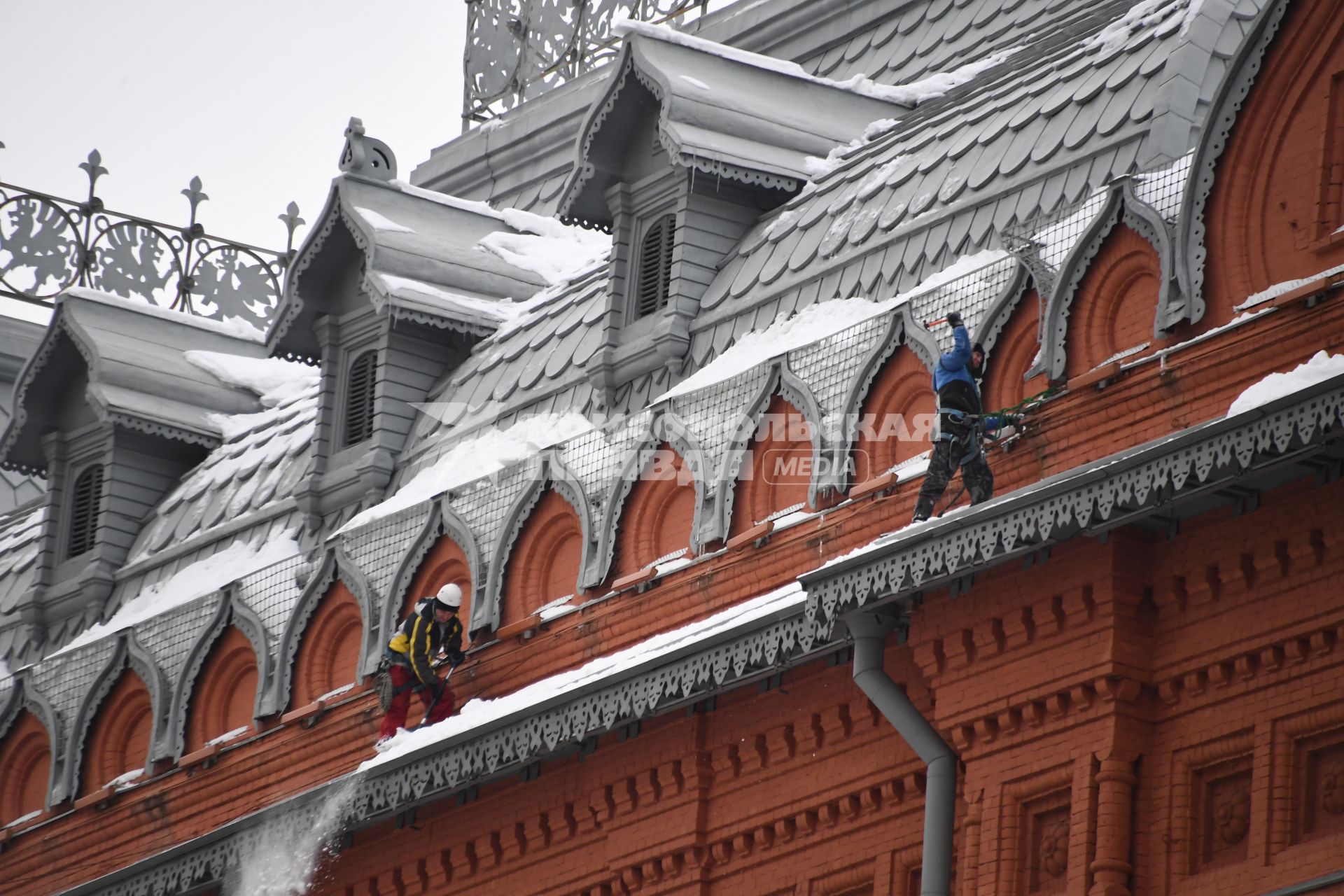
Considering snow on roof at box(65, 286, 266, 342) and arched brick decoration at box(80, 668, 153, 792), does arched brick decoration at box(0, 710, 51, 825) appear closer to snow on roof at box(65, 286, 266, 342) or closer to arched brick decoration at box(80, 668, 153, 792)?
arched brick decoration at box(80, 668, 153, 792)

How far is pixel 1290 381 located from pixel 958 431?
105 inches

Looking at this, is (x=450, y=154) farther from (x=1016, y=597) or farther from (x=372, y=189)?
(x=1016, y=597)

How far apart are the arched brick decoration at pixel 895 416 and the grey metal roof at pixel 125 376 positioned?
463 inches

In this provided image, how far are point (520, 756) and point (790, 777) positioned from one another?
2035mm

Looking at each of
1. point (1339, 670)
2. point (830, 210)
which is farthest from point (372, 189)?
point (1339, 670)

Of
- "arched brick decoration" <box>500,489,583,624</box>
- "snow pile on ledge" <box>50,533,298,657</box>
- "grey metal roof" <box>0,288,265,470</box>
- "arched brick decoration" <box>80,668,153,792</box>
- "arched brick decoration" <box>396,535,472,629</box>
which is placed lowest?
"arched brick decoration" <box>500,489,583,624</box>

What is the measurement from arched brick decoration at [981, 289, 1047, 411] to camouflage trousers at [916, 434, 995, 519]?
1115mm

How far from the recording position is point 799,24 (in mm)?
31109

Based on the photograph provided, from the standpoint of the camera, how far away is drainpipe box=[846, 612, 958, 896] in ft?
65.3

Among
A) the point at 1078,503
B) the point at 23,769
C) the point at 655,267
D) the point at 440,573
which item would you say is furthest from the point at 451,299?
the point at 1078,503

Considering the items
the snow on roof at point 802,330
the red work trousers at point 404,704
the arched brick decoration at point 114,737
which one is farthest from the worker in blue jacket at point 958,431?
the arched brick decoration at point 114,737

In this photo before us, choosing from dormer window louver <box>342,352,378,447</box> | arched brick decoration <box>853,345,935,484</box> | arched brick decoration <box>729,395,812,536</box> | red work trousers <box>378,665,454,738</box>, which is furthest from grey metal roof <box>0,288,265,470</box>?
arched brick decoration <box>853,345,935,484</box>

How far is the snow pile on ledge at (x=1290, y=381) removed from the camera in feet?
58.2

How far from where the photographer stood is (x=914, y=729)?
2031 cm
